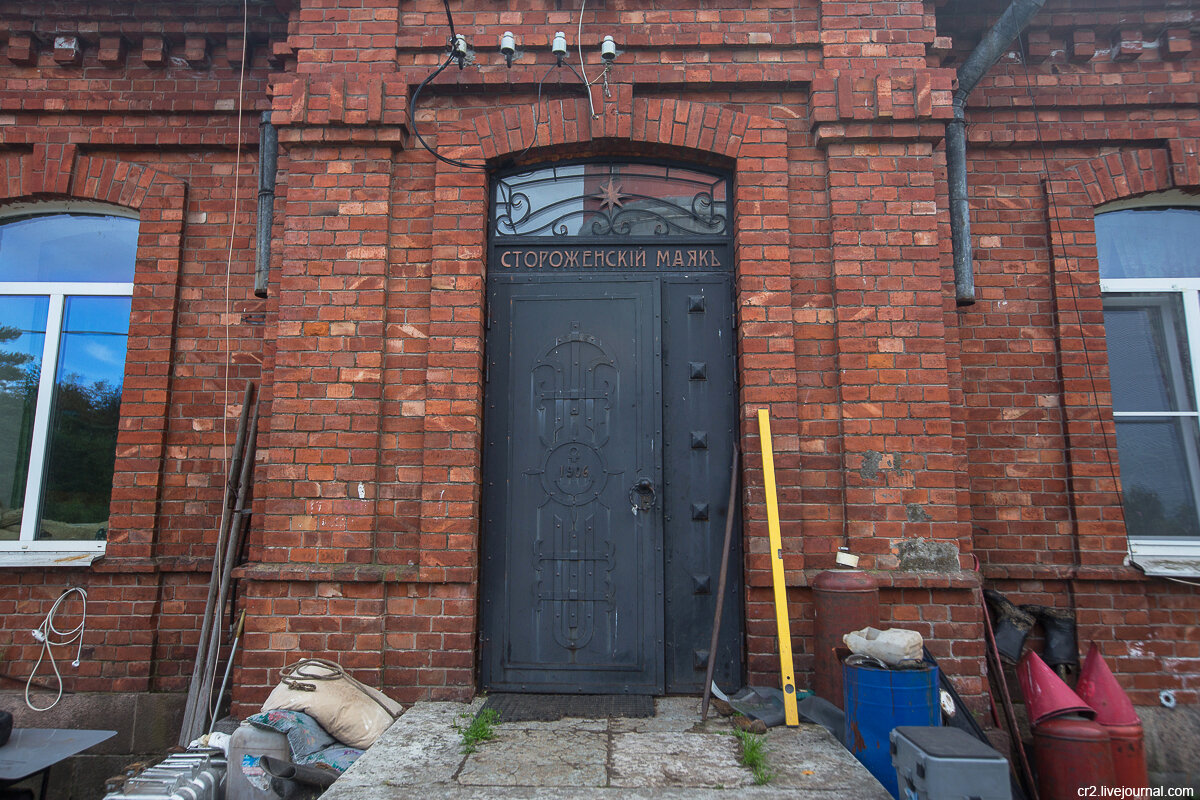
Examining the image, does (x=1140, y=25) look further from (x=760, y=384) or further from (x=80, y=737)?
(x=80, y=737)

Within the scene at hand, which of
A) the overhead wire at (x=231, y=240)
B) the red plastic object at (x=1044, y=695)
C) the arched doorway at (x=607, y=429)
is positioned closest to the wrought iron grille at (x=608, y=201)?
the arched doorway at (x=607, y=429)

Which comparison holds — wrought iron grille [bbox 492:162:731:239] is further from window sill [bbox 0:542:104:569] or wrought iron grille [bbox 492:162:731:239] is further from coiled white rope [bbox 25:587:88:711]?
coiled white rope [bbox 25:587:88:711]

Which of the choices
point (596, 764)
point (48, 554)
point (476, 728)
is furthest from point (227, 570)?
point (596, 764)

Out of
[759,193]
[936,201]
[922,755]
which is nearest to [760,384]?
[759,193]

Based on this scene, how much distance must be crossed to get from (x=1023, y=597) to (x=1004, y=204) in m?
2.43

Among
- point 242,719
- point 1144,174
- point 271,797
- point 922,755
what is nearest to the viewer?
point 922,755

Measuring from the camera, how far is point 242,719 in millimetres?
3686

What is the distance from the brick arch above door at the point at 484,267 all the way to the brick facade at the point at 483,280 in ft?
0.06

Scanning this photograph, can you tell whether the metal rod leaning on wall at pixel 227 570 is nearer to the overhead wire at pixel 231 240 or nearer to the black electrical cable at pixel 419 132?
the overhead wire at pixel 231 240

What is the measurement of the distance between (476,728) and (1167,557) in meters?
4.18

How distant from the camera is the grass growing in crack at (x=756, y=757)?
112 inches

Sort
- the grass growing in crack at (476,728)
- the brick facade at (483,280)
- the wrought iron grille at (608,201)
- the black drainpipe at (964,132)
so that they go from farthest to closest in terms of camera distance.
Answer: the wrought iron grille at (608,201) → the black drainpipe at (964,132) → the brick facade at (483,280) → the grass growing in crack at (476,728)

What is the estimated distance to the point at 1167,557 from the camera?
4.40 meters

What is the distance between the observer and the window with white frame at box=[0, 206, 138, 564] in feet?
15.3
